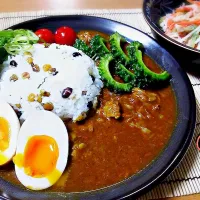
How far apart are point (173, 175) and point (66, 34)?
1260 mm

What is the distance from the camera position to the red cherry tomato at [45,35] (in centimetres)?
233

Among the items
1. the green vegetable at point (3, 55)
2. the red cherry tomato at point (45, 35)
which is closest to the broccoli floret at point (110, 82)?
the red cherry tomato at point (45, 35)

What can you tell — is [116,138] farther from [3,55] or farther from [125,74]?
[3,55]

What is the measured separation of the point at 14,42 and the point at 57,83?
1.46 feet

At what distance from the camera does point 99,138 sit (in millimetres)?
1802

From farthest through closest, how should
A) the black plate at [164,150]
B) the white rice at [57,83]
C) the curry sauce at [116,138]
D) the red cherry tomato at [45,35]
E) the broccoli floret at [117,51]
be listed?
1. the red cherry tomato at [45,35]
2. the broccoli floret at [117,51]
3. the white rice at [57,83]
4. the curry sauce at [116,138]
5. the black plate at [164,150]

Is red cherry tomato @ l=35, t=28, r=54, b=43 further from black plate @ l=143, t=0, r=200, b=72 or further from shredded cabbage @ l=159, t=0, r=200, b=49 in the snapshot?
shredded cabbage @ l=159, t=0, r=200, b=49

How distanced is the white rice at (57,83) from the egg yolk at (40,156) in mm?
265

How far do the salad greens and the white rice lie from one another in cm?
4

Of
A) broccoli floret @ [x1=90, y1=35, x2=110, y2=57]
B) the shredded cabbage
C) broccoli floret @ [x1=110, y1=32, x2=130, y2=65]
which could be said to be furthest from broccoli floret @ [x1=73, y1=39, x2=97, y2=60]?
the shredded cabbage

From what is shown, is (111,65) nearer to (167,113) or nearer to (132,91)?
(132,91)

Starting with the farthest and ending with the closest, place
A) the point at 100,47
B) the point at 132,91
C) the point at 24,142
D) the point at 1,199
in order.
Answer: the point at 100,47
the point at 132,91
the point at 24,142
the point at 1,199

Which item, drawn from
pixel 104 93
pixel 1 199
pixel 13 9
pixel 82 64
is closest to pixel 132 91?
pixel 104 93

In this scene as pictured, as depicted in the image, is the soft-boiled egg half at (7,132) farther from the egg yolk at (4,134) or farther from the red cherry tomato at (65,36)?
the red cherry tomato at (65,36)
